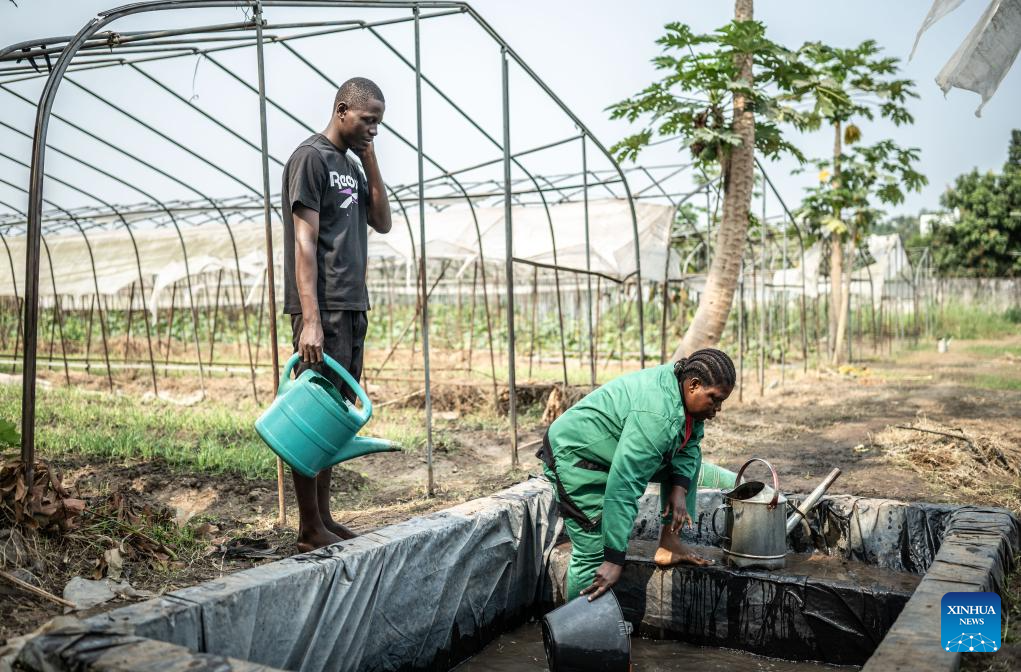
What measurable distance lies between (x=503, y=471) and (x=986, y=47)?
3636 millimetres

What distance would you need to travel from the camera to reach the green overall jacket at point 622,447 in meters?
2.80

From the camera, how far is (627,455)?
279cm

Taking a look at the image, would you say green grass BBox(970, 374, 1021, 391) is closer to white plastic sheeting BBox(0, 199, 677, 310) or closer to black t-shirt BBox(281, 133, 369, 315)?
white plastic sheeting BBox(0, 199, 677, 310)

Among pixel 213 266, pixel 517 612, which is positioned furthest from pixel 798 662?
pixel 213 266

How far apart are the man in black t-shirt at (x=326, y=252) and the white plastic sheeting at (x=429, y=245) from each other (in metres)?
5.32

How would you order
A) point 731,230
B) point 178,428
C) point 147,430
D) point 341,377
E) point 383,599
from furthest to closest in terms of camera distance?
point 731,230, point 178,428, point 147,430, point 341,377, point 383,599

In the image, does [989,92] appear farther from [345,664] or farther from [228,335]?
[228,335]

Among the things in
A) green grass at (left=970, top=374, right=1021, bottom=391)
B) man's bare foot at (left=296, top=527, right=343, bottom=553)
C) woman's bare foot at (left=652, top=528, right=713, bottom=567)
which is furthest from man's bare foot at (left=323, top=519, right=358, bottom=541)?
green grass at (left=970, top=374, right=1021, bottom=391)

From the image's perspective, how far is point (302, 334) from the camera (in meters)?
2.97

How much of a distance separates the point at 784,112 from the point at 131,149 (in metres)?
6.37

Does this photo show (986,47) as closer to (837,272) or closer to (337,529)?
(337,529)

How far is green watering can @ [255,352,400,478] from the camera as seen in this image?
9.05ft

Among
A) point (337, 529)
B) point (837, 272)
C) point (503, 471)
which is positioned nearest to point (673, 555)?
point (337, 529)

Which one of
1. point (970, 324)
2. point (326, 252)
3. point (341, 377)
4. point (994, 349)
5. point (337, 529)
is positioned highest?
point (326, 252)
